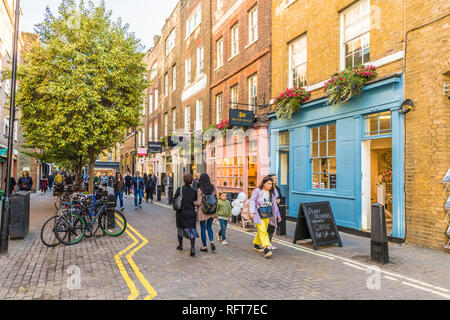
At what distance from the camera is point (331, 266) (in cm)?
627

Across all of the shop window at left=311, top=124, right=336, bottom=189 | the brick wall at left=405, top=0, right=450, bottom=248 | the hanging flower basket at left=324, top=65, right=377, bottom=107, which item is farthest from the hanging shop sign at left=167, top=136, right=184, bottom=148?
the brick wall at left=405, top=0, right=450, bottom=248

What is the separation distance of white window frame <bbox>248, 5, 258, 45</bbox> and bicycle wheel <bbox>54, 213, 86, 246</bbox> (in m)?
11.1

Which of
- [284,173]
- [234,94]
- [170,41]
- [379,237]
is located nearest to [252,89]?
[234,94]

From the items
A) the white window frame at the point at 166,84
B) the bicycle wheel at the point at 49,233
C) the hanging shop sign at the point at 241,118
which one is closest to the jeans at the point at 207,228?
the bicycle wheel at the point at 49,233

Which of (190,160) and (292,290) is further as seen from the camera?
(190,160)

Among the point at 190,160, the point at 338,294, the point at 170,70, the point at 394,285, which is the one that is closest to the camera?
the point at 338,294

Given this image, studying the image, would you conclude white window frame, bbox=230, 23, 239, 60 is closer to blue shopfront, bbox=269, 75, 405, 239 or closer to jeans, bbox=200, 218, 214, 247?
blue shopfront, bbox=269, 75, 405, 239

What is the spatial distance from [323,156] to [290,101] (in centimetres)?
228

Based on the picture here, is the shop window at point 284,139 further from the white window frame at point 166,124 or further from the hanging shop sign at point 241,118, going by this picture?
the white window frame at point 166,124

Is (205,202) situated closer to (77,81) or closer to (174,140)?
(77,81)

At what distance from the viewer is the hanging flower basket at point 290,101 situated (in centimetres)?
1174

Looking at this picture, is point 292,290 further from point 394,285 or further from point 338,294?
point 394,285
